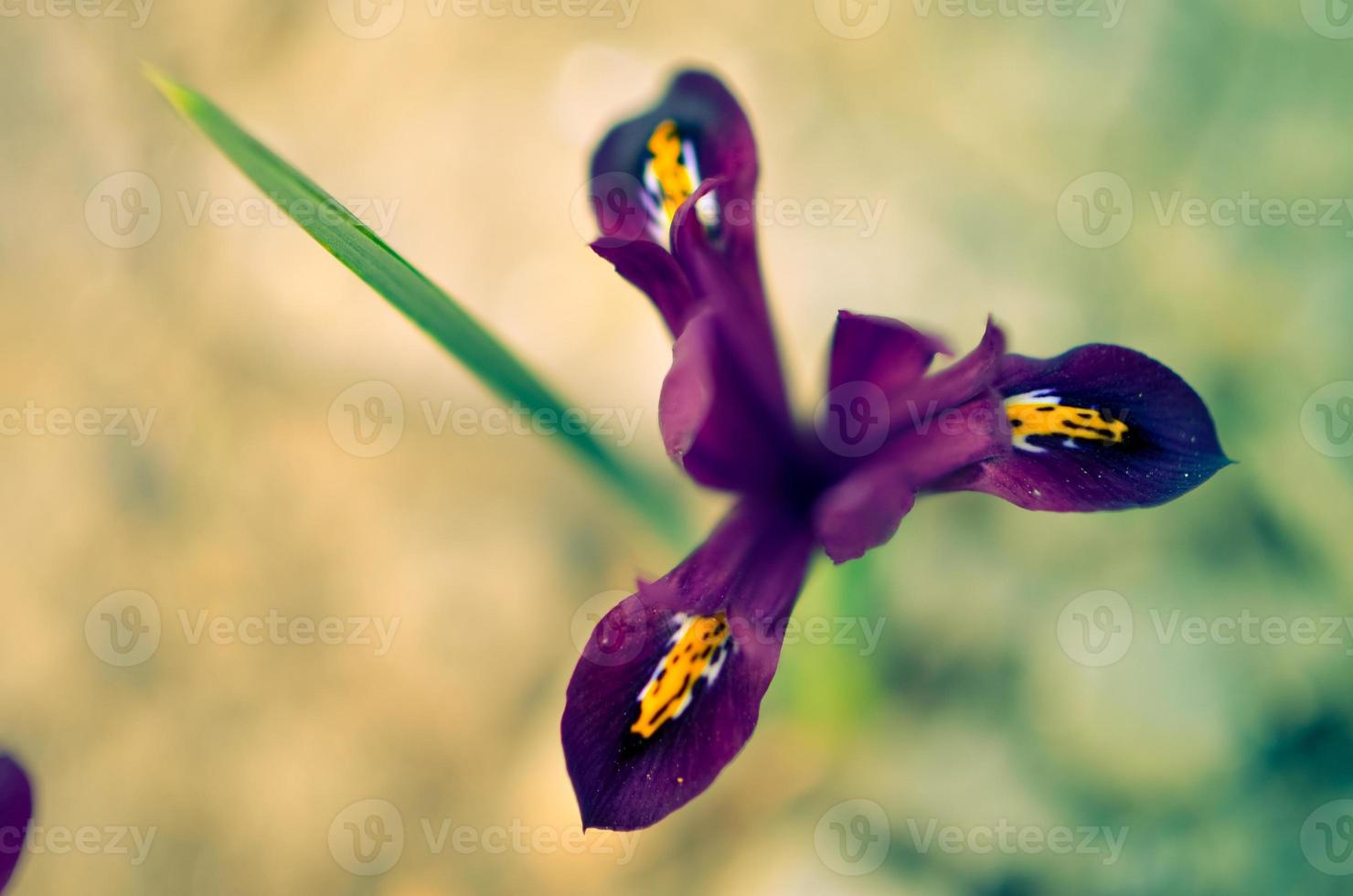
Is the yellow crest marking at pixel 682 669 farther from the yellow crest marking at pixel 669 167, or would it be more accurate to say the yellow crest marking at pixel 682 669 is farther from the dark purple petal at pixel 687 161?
the yellow crest marking at pixel 669 167

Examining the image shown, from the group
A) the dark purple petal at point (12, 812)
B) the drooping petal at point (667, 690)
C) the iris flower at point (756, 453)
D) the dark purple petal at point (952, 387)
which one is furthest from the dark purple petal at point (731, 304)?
the dark purple petal at point (12, 812)

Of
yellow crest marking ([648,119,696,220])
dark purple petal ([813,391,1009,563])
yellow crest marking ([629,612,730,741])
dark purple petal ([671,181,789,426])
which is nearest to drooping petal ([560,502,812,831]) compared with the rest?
yellow crest marking ([629,612,730,741])

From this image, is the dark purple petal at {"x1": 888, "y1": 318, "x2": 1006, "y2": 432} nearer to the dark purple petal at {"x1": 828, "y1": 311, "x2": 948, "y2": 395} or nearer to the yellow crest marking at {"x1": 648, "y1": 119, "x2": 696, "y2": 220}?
the dark purple petal at {"x1": 828, "y1": 311, "x2": 948, "y2": 395}

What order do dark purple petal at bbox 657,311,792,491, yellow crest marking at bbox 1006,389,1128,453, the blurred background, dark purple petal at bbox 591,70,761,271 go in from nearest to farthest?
dark purple petal at bbox 657,311,792,491 < yellow crest marking at bbox 1006,389,1128,453 < dark purple petal at bbox 591,70,761,271 < the blurred background

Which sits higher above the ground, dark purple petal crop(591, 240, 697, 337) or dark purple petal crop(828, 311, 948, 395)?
dark purple petal crop(591, 240, 697, 337)

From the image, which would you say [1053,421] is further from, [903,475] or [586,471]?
[586,471]

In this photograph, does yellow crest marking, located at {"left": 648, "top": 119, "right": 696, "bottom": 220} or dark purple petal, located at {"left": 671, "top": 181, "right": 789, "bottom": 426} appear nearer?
dark purple petal, located at {"left": 671, "top": 181, "right": 789, "bottom": 426}

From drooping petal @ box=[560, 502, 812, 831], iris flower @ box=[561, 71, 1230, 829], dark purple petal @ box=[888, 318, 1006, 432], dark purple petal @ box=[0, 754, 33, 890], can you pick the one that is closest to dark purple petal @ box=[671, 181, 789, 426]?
iris flower @ box=[561, 71, 1230, 829]

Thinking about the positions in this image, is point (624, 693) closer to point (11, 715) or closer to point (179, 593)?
point (179, 593)

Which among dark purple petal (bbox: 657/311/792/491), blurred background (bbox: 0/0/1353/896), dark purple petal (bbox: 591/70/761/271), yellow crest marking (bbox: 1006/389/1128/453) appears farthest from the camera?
blurred background (bbox: 0/0/1353/896)
